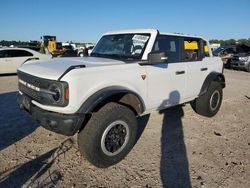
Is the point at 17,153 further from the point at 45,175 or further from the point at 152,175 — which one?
the point at 152,175

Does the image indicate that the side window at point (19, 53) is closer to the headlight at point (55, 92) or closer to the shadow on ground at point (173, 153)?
the shadow on ground at point (173, 153)

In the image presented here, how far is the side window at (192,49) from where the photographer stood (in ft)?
16.8

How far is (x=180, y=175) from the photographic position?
341cm

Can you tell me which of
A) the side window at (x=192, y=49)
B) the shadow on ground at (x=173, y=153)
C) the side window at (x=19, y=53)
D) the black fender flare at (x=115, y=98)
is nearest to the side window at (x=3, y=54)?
the side window at (x=19, y=53)

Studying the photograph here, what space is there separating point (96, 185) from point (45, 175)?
2.40 feet

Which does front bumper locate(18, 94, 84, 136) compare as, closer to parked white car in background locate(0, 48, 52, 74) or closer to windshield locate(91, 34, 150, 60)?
windshield locate(91, 34, 150, 60)

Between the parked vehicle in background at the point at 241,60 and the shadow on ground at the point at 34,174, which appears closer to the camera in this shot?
the shadow on ground at the point at 34,174

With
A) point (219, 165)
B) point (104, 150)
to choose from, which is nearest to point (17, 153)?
point (104, 150)

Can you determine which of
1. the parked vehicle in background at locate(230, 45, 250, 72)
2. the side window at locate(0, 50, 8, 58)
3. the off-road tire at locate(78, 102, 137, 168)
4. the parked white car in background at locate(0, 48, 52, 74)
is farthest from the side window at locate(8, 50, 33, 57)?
the parked vehicle in background at locate(230, 45, 250, 72)

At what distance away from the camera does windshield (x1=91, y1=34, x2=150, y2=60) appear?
4.36m

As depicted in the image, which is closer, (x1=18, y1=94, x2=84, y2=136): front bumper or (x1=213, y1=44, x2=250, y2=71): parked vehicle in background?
(x1=18, y1=94, x2=84, y2=136): front bumper

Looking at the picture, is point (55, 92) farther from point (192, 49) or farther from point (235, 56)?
point (235, 56)

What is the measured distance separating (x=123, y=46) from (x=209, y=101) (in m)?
2.52

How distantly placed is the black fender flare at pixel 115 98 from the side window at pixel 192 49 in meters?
1.66
